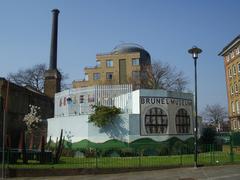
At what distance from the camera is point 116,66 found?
85625 millimetres

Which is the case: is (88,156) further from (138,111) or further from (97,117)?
(138,111)

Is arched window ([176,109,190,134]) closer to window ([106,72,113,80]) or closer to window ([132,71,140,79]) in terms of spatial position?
window ([132,71,140,79])

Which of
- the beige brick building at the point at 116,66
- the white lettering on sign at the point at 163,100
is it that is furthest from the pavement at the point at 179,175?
the beige brick building at the point at 116,66

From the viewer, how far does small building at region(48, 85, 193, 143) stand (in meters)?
29.5

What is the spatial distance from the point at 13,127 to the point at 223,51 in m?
45.1

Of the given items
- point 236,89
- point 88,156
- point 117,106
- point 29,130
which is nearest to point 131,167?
point 88,156

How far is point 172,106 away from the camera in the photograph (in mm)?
30844

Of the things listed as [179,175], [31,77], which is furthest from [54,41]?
[179,175]

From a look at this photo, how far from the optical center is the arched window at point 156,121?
29.8 metres

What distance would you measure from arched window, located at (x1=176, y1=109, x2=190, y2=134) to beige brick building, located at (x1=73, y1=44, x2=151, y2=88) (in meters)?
50.2

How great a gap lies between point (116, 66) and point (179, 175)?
69086 millimetres

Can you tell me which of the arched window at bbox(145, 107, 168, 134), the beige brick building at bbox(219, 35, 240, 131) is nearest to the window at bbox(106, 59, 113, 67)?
the beige brick building at bbox(219, 35, 240, 131)

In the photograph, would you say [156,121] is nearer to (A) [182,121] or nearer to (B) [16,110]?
(A) [182,121]

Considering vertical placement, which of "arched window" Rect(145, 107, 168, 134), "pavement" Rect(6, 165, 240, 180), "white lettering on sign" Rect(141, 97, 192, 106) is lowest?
"pavement" Rect(6, 165, 240, 180)
